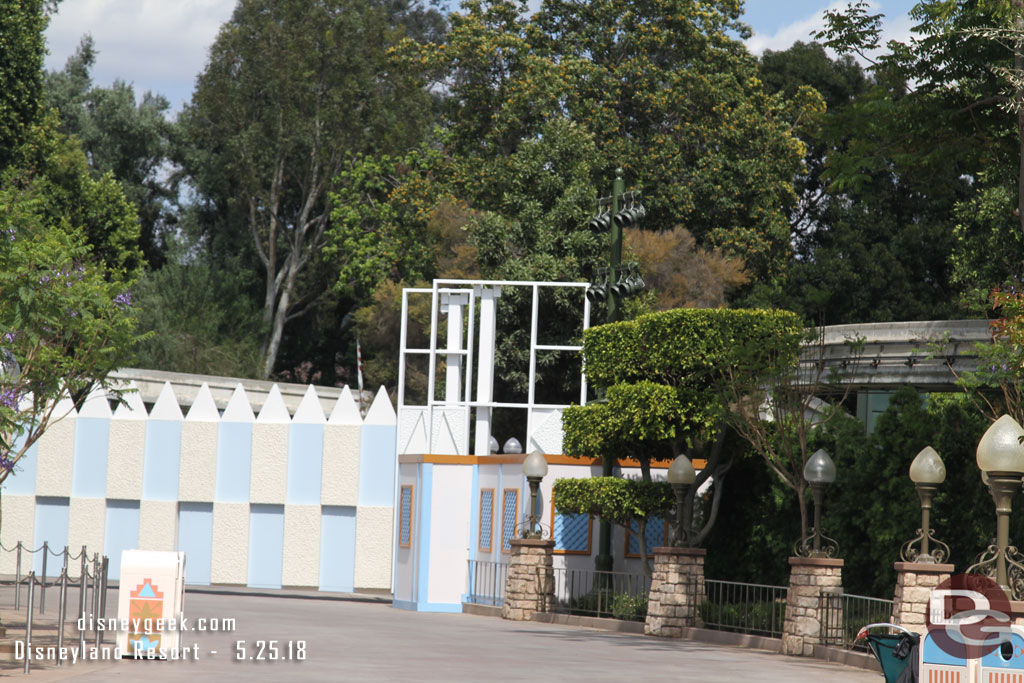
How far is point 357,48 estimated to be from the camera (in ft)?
149

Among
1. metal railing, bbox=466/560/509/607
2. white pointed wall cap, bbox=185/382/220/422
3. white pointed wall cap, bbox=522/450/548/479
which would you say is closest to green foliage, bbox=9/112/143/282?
white pointed wall cap, bbox=185/382/220/422

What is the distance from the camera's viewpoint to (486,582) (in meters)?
23.9

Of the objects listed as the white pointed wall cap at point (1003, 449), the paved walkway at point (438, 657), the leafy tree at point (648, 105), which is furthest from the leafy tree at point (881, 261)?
the white pointed wall cap at point (1003, 449)

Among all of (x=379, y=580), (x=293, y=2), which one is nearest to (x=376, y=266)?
(x=293, y=2)

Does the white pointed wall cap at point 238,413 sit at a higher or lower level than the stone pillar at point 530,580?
higher

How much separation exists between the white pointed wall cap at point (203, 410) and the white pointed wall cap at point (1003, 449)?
67.8 ft

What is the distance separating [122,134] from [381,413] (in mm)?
25740

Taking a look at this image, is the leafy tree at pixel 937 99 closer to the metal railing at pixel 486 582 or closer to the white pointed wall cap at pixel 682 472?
the white pointed wall cap at pixel 682 472

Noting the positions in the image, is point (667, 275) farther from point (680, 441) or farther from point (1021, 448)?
point (1021, 448)

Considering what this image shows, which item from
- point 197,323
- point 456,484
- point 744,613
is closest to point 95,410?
point 456,484

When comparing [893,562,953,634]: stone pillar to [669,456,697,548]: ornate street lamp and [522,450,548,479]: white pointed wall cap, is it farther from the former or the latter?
[522,450,548,479]: white pointed wall cap

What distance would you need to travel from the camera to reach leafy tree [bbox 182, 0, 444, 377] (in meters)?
45.1

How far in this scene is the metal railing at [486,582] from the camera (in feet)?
76.6

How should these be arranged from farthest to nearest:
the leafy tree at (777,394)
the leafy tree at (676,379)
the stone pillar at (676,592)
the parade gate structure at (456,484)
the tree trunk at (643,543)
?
the parade gate structure at (456,484), the tree trunk at (643,543), the leafy tree at (676,379), the stone pillar at (676,592), the leafy tree at (777,394)
